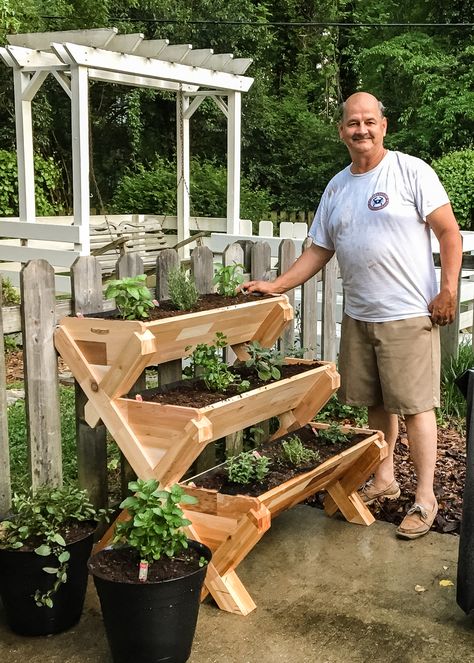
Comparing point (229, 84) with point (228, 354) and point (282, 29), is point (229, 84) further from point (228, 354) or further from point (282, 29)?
point (282, 29)

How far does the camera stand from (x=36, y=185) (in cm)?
1385

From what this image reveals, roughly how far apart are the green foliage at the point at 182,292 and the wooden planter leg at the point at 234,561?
917 millimetres

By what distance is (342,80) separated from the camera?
22156 mm

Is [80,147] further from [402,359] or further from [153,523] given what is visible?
[153,523]

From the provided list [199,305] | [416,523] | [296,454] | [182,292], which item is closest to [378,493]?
[416,523]

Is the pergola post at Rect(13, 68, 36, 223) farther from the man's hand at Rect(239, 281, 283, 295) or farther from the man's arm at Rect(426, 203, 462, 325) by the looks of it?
the man's arm at Rect(426, 203, 462, 325)

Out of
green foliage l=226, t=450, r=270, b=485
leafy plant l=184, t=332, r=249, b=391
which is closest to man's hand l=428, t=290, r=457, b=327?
leafy plant l=184, t=332, r=249, b=391

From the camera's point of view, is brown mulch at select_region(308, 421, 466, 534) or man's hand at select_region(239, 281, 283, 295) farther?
brown mulch at select_region(308, 421, 466, 534)

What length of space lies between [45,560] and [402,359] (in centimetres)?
184

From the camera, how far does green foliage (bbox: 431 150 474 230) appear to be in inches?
530

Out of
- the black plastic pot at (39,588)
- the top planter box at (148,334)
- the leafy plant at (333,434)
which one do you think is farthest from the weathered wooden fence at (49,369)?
the leafy plant at (333,434)

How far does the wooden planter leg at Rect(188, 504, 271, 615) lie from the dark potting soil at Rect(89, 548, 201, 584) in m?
0.18

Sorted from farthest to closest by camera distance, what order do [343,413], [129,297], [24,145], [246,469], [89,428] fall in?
[24,145] → [343,413] → [89,428] → [246,469] → [129,297]

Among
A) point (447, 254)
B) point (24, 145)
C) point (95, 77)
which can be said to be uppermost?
point (95, 77)
